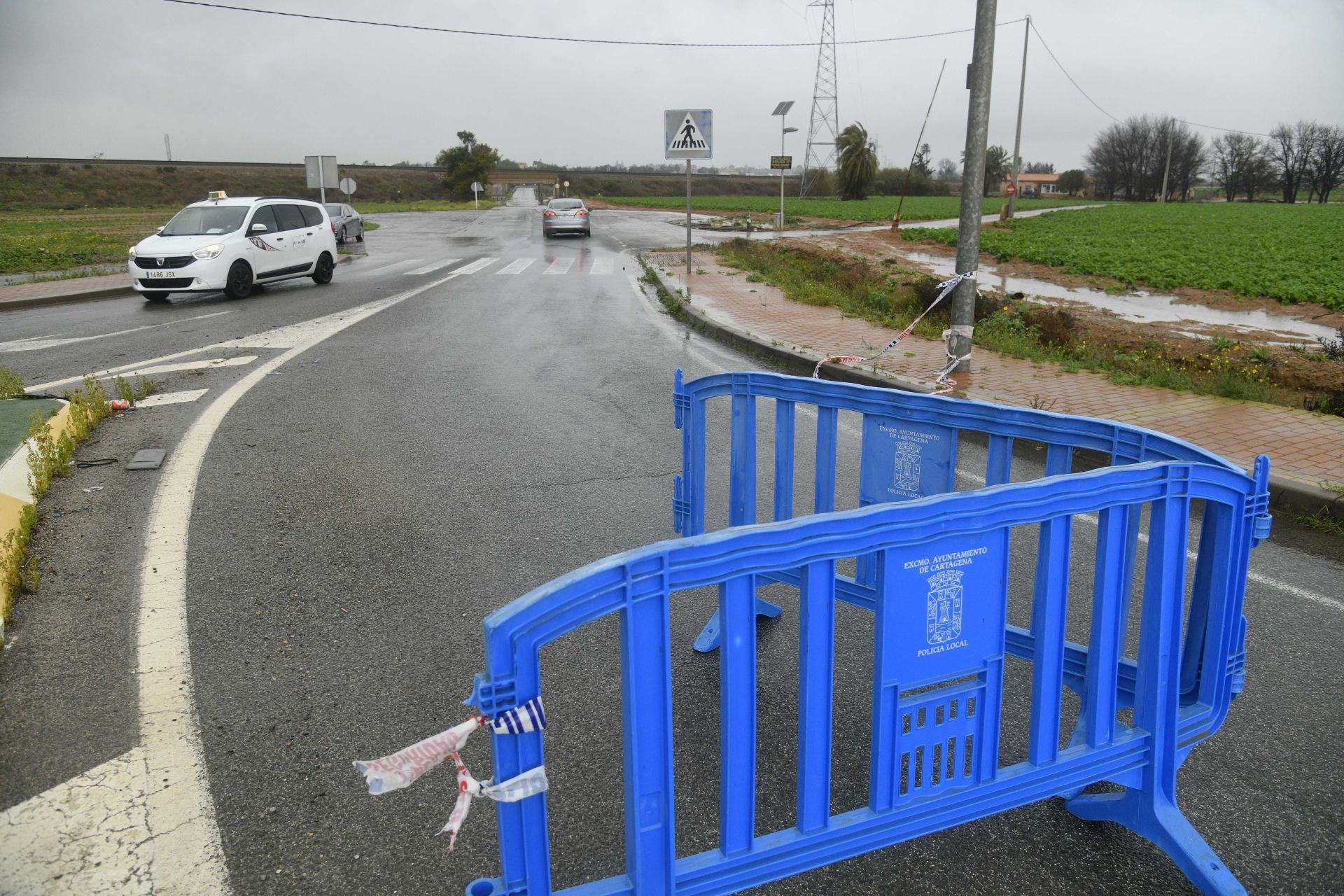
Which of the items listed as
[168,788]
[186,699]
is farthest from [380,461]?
[168,788]

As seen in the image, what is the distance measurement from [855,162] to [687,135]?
7328 centimetres

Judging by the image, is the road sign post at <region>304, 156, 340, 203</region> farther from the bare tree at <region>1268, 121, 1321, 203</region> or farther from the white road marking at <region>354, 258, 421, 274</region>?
the bare tree at <region>1268, 121, 1321, 203</region>

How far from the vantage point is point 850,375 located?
10.1 metres

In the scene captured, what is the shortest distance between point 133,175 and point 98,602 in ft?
323

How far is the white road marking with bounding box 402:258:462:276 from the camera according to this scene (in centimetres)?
2288

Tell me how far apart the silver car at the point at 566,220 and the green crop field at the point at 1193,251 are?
507 inches

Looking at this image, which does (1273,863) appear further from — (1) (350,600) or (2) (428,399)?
(2) (428,399)

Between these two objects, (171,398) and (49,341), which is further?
(49,341)

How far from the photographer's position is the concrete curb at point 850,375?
20.0 ft

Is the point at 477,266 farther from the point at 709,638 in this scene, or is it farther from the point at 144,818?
the point at 144,818

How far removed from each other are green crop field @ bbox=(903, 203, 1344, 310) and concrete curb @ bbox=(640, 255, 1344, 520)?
1252cm

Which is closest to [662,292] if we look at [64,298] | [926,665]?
[64,298]

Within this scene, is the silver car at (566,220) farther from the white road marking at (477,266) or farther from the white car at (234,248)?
the white car at (234,248)

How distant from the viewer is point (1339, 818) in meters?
3.11
